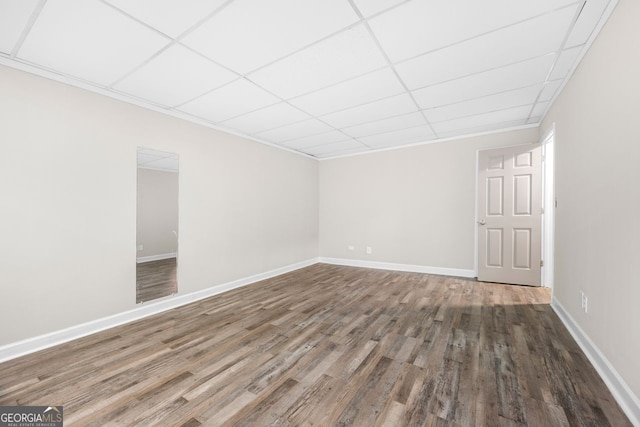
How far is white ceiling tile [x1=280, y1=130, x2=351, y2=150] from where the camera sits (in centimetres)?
429

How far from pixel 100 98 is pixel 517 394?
174 inches

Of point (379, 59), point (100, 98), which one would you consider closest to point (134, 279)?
point (100, 98)

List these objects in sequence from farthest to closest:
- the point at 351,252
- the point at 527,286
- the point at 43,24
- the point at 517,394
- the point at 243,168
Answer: the point at 351,252 < the point at 243,168 < the point at 527,286 < the point at 43,24 < the point at 517,394

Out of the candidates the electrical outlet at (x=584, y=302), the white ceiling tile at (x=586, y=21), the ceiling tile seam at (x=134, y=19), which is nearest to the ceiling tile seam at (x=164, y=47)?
the ceiling tile seam at (x=134, y=19)

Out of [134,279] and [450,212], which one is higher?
[450,212]

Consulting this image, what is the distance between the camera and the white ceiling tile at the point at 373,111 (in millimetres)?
3037

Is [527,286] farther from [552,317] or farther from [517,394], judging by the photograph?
[517,394]

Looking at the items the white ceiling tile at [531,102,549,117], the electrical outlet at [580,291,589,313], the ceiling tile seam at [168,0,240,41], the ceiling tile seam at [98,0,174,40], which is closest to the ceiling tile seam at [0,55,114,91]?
the ceiling tile seam at [98,0,174,40]

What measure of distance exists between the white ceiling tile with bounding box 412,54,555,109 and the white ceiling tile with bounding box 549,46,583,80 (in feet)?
0.21

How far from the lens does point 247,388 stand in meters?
1.70

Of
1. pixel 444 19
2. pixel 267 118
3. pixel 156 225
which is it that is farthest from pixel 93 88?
pixel 444 19

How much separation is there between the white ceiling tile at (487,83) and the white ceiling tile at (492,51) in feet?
0.37

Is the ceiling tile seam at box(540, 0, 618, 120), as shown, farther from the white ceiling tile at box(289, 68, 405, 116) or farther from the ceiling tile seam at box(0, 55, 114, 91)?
the ceiling tile seam at box(0, 55, 114, 91)

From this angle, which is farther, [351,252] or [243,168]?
[351,252]
